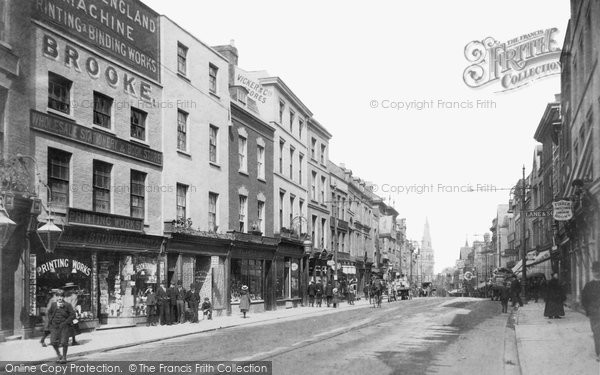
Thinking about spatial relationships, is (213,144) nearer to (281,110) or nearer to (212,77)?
(212,77)

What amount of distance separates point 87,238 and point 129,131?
489 centimetres

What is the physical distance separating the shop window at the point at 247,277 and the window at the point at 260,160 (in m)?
5.15

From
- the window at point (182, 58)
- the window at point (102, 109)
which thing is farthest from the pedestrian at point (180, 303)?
the window at point (182, 58)

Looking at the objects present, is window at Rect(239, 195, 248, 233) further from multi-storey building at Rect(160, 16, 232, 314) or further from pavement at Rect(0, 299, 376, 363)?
→ pavement at Rect(0, 299, 376, 363)

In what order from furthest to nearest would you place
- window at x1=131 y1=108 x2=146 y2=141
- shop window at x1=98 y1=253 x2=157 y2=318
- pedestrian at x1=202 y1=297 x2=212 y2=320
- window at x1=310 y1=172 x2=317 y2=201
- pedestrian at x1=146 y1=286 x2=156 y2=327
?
window at x1=310 y1=172 x2=317 y2=201
pedestrian at x1=202 y1=297 x2=212 y2=320
window at x1=131 y1=108 x2=146 y2=141
pedestrian at x1=146 y1=286 x2=156 y2=327
shop window at x1=98 y1=253 x2=157 y2=318

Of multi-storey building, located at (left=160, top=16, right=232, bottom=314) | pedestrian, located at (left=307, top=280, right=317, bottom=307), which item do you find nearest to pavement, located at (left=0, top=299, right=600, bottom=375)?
multi-storey building, located at (left=160, top=16, right=232, bottom=314)

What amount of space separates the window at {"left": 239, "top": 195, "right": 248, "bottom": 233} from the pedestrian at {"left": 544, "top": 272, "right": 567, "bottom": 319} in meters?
16.3

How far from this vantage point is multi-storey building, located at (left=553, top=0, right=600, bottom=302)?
792 inches

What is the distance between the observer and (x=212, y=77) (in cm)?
3086

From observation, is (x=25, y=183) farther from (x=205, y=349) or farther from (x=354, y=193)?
(x=354, y=193)

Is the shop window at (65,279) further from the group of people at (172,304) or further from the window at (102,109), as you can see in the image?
the window at (102,109)

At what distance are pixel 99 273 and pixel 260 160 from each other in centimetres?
1656

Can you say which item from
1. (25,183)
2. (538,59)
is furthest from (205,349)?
(538,59)

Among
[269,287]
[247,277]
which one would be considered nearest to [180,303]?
[247,277]
